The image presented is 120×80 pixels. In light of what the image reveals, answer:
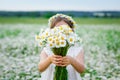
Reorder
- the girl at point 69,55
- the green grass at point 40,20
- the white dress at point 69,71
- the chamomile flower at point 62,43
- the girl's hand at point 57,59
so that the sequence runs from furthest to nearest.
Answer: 1. the green grass at point 40,20
2. the white dress at point 69,71
3. the girl at point 69,55
4. the girl's hand at point 57,59
5. the chamomile flower at point 62,43

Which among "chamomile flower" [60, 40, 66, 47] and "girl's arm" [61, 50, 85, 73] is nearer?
"chamomile flower" [60, 40, 66, 47]

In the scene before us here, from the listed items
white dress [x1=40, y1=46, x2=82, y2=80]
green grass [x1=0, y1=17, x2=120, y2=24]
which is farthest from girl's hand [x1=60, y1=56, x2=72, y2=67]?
green grass [x1=0, y1=17, x2=120, y2=24]

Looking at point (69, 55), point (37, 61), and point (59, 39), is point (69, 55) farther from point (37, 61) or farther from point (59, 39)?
point (37, 61)

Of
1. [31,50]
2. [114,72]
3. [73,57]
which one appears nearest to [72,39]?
[73,57]

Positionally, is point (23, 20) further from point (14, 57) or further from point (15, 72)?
point (15, 72)

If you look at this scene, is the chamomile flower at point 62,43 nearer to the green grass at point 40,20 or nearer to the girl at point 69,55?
the girl at point 69,55

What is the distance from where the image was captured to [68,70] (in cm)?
440

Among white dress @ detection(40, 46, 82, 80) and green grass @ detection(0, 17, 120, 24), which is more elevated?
white dress @ detection(40, 46, 82, 80)

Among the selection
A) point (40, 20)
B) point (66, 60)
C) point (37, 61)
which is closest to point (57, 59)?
point (66, 60)

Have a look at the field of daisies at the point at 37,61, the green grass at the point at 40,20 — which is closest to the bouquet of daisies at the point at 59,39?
the field of daisies at the point at 37,61

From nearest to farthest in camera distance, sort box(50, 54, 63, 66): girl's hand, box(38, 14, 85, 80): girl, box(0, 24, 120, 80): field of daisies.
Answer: box(50, 54, 63, 66): girl's hand, box(38, 14, 85, 80): girl, box(0, 24, 120, 80): field of daisies

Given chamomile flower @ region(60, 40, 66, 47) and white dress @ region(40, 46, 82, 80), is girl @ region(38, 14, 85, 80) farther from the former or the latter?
chamomile flower @ region(60, 40, 66, 47)

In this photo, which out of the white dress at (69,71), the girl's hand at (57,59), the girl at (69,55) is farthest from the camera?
the white dress at (69,71)

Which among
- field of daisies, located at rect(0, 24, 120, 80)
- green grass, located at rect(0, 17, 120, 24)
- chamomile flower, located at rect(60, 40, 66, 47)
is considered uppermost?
chamomile flower, located at rect(60, 40, 66, 47)
